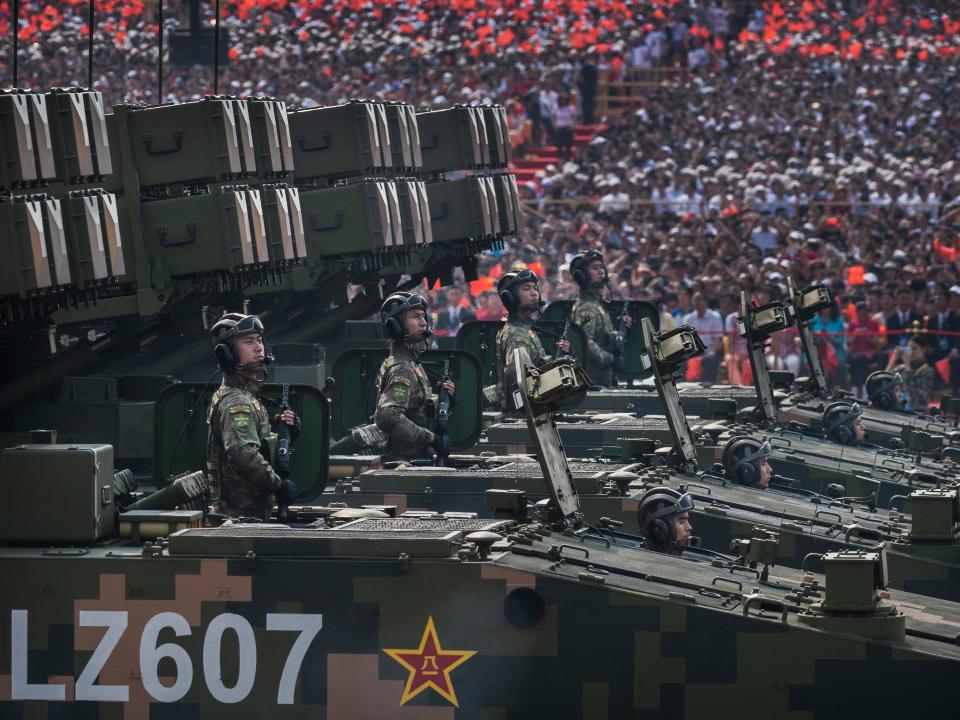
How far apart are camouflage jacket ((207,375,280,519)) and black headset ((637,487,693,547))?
2.50 m

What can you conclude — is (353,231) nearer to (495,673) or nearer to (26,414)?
Answer: (26,414)

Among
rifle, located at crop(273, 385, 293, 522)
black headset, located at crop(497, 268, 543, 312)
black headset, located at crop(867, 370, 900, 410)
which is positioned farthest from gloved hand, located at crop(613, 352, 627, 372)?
rifle, located at crop(273, 385, 293, 522)

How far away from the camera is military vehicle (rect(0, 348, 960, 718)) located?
11617 millimetres

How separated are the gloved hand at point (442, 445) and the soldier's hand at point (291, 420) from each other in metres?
3.32

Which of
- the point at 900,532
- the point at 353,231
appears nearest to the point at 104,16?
the point at 353,231

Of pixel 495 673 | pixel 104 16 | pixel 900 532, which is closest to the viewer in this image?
pixel 495 673

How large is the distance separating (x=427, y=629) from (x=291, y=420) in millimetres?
2954

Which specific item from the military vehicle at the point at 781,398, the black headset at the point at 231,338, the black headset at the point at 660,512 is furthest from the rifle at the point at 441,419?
the military vehicle at the point at 781,398

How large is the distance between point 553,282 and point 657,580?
71.1ft

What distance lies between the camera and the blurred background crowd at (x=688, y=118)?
30609 millimetres

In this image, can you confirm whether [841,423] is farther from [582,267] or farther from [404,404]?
[404,404]

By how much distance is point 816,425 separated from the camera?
2386cm

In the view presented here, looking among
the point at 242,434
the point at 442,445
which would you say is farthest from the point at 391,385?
the point at 242,434

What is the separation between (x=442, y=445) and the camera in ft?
59.0
